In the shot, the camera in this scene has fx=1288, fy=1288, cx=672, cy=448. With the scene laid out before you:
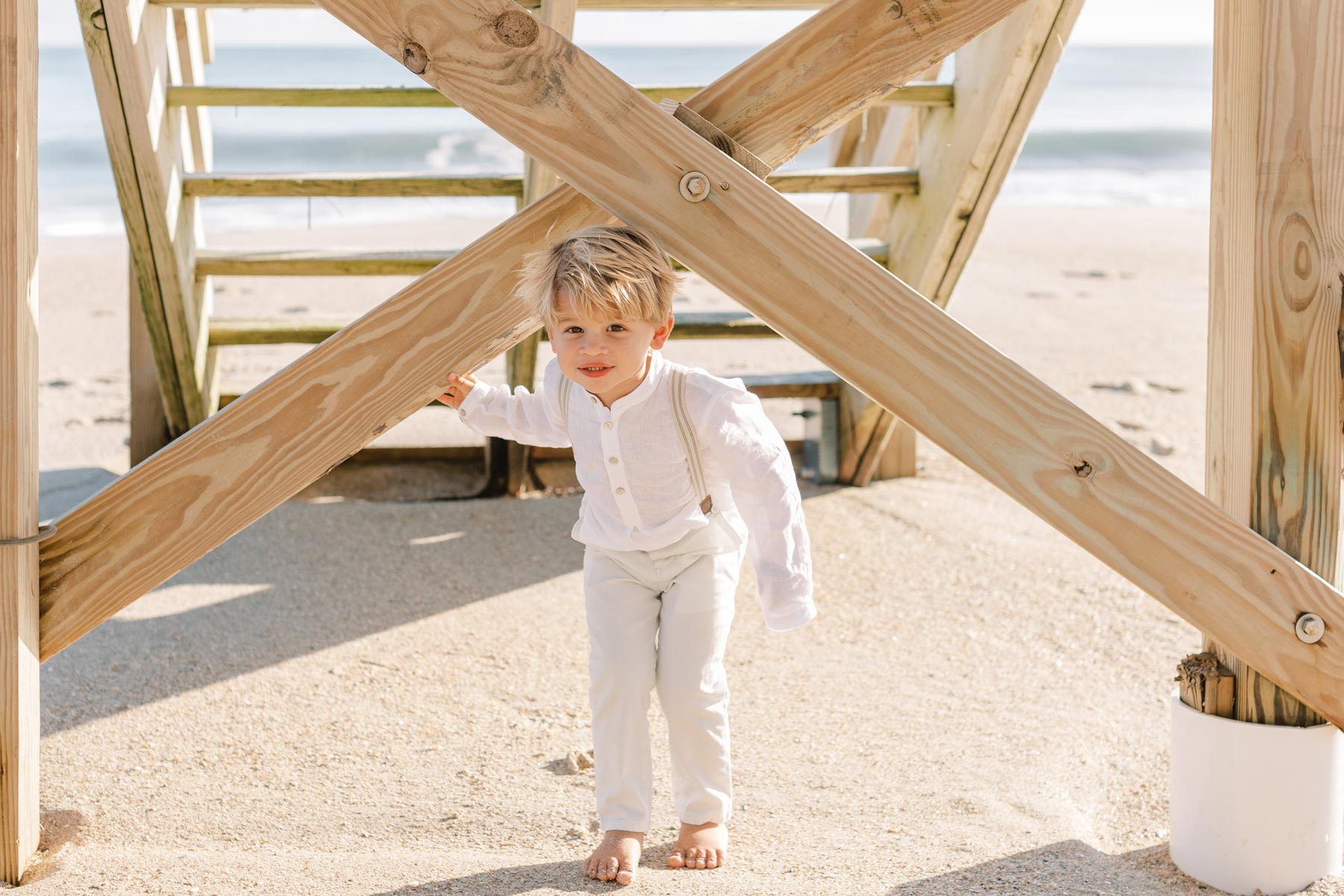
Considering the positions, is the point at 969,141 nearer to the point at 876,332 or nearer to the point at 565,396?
the point at 565,396

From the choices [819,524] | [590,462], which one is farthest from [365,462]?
[590,462]

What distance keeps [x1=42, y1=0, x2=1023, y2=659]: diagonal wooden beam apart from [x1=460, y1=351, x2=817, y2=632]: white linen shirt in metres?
0.29

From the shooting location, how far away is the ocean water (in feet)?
49.8

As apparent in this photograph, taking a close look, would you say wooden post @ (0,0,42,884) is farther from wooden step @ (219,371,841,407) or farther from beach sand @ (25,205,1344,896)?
wooden step @ (219,371,841,407)


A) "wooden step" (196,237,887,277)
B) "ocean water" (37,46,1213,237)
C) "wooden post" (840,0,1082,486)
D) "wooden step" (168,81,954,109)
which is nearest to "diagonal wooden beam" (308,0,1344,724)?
"wooden post" (840,0,1082,486)

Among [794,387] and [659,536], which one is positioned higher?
[794,387]

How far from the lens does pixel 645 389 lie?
231 cm

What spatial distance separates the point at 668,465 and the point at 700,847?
718 millimetres

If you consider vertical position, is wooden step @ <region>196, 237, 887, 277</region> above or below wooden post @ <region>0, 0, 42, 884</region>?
above

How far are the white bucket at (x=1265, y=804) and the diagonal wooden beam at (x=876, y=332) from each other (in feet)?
0.45

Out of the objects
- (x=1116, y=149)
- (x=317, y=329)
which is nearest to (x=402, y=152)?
(x=1116, y=149)

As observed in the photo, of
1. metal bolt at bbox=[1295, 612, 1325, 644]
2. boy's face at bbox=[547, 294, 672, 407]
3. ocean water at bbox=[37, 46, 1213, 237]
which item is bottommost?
metal bolt at bbox=[1295, 612, 1325, 644]

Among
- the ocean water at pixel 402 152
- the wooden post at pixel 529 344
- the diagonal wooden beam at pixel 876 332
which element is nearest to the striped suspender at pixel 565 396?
the wooden post at pixel 529 344

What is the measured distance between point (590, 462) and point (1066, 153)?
23260mm
